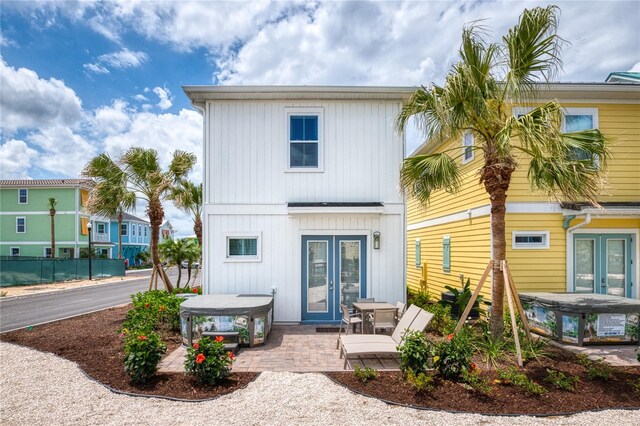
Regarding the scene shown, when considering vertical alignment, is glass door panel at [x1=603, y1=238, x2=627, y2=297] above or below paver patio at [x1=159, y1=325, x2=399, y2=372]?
above

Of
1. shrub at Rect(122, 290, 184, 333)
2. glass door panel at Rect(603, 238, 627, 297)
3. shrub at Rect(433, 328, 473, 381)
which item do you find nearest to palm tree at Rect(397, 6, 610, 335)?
shrub at Rect(433, 328, 473, 381)

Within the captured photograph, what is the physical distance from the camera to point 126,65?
13.0 m

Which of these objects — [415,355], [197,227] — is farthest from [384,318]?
Answer: [197,227]

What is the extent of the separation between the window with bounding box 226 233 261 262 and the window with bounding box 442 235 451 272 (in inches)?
276

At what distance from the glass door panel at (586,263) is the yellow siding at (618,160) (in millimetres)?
→ 1252

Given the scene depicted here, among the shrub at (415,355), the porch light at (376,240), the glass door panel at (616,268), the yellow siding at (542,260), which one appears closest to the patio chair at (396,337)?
the shrub at (415,355)

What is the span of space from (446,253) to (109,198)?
37.5 feet

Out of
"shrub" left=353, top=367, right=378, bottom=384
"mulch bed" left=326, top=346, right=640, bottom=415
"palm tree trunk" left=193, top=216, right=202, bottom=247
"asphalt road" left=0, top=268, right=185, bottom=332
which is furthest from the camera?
"palm tree trunk" left=193, top=216, right=202, bottom=247

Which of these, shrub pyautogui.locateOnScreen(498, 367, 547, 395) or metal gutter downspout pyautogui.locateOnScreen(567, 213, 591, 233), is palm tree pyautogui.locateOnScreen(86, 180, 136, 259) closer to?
shrub pyautogui.locateOnScreen(498, 367, 547, 395)

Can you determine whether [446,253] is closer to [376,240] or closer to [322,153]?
[376,240]

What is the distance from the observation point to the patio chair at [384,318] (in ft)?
25.4

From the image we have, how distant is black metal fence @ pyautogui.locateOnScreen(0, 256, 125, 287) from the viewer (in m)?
22.2

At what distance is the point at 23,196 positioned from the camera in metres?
33.9

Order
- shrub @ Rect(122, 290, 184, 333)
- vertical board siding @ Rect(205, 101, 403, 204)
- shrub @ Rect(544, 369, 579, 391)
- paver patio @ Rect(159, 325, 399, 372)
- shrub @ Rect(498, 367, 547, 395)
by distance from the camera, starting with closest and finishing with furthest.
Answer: shrub @ Rect(498, 367, 547, 395), shrub @ Rect(544, 369, 579, 391), paver patio @ Rect(159, 325, 399, 372), shrub @ Rect(122, 290, 184, 333), vertical board siding @ Rect(205, 101, 403, 204)
